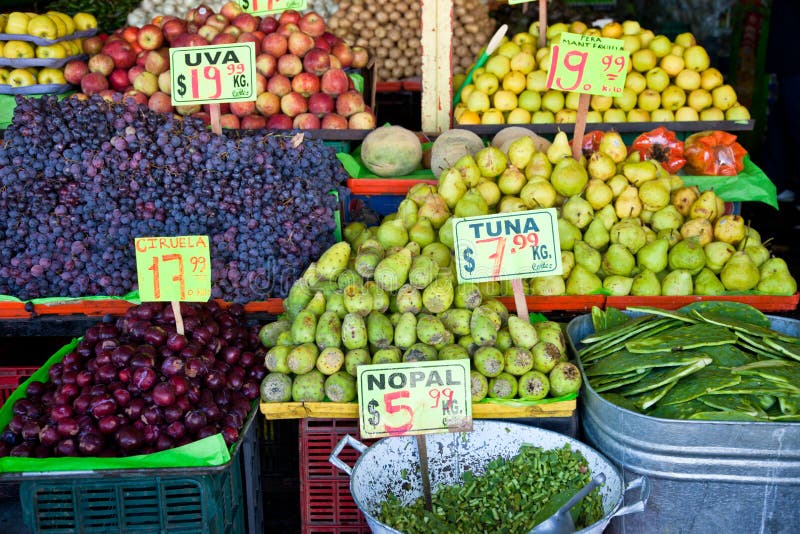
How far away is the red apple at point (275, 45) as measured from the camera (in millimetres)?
3463

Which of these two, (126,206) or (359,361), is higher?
(126,206)

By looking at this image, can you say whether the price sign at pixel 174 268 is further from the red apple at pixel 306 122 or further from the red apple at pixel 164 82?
the red apple at pixel 164 82

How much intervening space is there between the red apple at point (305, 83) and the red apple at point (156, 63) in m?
0.63

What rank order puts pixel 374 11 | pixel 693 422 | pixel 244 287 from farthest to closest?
pixel 374 11 < pixel 244 287 < pixel 693 422

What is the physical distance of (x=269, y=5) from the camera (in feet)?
9.89

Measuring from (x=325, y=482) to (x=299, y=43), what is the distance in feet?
7.57

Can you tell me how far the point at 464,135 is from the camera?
3.08 meters

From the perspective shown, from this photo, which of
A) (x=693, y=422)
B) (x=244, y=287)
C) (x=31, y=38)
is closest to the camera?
(x=693, y=422)

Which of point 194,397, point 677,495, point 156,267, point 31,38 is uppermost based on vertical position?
point 31,38

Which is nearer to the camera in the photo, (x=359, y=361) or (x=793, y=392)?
(x=793, y=392)

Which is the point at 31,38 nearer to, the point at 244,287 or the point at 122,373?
the point at 244,287

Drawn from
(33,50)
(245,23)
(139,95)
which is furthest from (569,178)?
(33,50)

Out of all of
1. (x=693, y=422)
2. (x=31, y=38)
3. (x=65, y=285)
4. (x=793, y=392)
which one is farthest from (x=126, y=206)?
(x=793, y=392)

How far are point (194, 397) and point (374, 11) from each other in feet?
15.1
